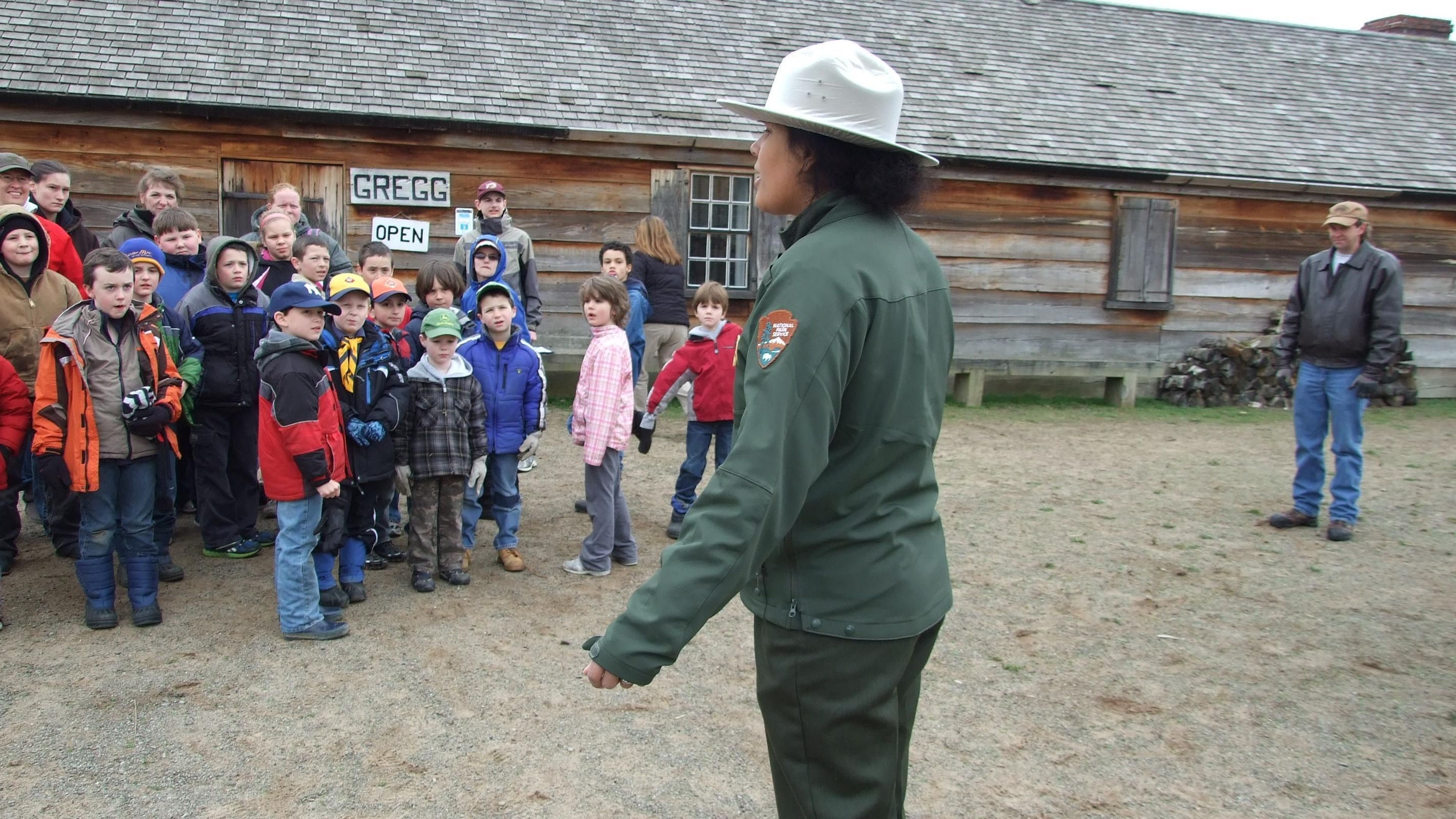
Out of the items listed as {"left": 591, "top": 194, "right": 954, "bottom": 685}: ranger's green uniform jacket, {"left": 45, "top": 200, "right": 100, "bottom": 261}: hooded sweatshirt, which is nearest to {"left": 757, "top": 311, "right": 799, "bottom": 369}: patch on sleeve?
{"left": 591, "top": 194, "right": 954, "bottom": 685}: ranger's green uniform jacket

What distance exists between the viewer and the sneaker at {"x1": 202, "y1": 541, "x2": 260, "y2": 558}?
19.7 ft

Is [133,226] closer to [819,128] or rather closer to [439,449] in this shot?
[439,449]

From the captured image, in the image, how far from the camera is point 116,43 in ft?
34.5

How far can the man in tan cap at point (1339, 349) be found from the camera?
6840 mm

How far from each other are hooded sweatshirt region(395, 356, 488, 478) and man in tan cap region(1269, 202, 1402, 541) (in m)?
5.35

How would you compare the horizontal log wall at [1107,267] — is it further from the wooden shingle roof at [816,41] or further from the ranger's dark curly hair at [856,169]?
the ranger's dark curly hair at [856,169]

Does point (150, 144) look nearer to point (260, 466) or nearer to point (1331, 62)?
point (260, 466)

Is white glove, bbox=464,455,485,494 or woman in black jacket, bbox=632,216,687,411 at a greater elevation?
woman in black jacket, bbox=632,216,687,411

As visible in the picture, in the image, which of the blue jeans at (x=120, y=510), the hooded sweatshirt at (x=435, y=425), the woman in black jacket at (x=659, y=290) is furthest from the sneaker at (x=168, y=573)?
the woman in black jacket at (x=659, y=290)

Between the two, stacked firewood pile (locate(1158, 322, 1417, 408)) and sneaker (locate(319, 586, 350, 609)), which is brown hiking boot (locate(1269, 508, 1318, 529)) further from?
stacked firewood pile (locate(1158, 322, 1417, 408))

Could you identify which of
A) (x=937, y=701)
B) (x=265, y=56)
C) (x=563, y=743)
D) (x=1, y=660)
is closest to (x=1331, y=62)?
(x=265, y=56)

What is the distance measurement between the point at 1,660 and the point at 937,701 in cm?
392

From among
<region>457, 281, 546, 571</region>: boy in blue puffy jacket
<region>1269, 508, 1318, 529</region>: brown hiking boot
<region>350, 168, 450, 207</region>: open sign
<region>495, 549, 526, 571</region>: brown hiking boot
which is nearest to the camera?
<region>457, 281, 546, 571</region>: boy in blue puffy jacket

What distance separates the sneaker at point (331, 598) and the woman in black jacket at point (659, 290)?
355 centimetres
